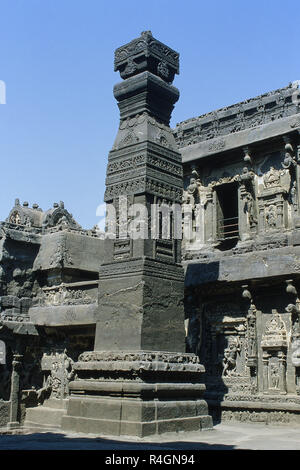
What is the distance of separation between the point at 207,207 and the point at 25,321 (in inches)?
209

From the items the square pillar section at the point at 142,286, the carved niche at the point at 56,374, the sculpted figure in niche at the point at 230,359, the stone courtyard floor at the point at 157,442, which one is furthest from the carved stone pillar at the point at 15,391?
the sculpted figure in niche at the point at 230,359

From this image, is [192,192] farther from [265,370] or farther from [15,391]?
[15,391]

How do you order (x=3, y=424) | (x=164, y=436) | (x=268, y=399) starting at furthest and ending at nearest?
(x=3, y=424), (x=268, y=399), (x=164, y=436)

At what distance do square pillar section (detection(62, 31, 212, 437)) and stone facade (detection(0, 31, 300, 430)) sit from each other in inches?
0.9

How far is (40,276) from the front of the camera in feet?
43.5

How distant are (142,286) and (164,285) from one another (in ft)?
1.62

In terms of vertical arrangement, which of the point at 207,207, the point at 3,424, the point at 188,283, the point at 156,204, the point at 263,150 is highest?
the point at 263,150

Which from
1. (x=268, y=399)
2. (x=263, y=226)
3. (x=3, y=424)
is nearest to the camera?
(x=268, y=399)

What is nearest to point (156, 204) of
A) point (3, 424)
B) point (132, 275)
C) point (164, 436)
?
point (132, 275)

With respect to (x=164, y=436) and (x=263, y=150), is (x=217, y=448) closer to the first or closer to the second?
(x=164, y=436)

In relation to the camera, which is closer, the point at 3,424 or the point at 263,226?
the point at 3,424

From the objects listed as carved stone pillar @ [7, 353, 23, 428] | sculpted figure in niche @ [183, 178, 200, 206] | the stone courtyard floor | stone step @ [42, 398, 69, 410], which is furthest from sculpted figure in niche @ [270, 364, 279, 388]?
carved stone pillar @ [7, 353, 23, 428]

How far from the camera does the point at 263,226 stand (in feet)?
42.5
